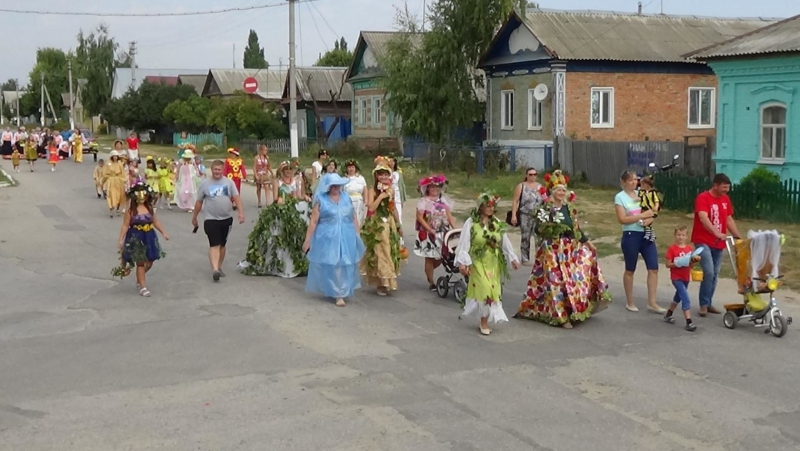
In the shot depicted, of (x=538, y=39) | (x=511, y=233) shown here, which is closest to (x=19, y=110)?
(x=538, y=39)

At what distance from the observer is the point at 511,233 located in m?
19.0

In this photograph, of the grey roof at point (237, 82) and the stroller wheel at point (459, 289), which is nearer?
the stroller wheel at point (459, 289)

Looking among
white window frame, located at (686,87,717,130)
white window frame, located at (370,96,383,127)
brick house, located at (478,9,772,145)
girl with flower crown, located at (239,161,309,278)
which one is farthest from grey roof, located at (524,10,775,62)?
girl with flower crown, located at (239,161,309,278)

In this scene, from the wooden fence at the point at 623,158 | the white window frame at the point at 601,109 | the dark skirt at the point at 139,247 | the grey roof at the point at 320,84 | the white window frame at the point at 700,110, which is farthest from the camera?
the grey roof at the point at 320,84

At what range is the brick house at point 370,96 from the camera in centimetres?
4612

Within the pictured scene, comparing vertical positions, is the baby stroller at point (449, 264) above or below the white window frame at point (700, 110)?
below

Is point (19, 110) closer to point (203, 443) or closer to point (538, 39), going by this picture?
point (538, 39)

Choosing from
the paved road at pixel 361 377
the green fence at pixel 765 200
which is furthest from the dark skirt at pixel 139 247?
the green fence at pixel 765 200

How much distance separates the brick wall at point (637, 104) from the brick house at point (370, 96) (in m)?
12.3

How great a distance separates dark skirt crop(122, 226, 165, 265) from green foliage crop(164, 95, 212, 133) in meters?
46.1

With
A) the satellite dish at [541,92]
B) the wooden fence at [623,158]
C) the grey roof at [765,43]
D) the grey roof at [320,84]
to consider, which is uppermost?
the grey roof at [320,84]

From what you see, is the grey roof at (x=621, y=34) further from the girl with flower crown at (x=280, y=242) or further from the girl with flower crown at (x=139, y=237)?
the girl with flower crown at (x=139, y=237)

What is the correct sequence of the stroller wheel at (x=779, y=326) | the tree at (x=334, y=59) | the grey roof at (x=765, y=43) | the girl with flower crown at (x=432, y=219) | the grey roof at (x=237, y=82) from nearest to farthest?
the stroller wheel at (x=779, y=326) < the girl with flower crown at (x=432, y=219) < the grey roof at (x=765, y=43) < the grey roof at (x=237, y=82) < the tree at (x=334, y=59)

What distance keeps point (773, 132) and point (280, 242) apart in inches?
567
